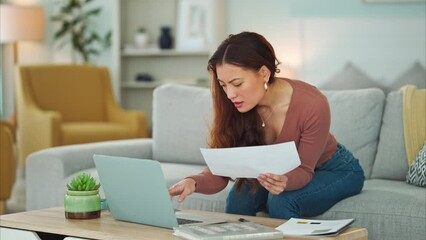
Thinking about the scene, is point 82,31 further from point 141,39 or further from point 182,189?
point 182,189

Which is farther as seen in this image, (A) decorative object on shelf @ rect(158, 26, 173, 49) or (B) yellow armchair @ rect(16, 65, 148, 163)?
(A) decorative object on shelf @ rect(158, 26, 173, 49)

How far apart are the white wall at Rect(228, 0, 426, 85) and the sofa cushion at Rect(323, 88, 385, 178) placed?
1857 millimetres

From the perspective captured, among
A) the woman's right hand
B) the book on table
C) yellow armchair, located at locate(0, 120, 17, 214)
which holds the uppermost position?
the woman's right hand

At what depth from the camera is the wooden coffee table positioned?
2.36m

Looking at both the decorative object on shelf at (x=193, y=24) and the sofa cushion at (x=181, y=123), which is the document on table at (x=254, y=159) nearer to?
the sofa cushion at (x=181, y=123)

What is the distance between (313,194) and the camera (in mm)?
2902

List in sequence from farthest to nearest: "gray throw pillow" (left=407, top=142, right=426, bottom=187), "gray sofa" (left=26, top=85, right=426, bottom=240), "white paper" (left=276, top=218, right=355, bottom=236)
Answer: "gray throw pillow" (left=407, top=142, right=426, bottom=187), "gray sofa" (left=26, top=85, right=426, bottom=240), "white paper" (left=276, top=218, right=355, bottom=236)

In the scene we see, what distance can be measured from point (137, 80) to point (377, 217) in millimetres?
4059

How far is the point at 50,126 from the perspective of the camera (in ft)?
19.1

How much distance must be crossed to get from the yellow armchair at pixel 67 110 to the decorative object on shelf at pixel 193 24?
25.9 inches

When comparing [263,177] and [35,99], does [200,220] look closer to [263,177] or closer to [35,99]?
[263,177]

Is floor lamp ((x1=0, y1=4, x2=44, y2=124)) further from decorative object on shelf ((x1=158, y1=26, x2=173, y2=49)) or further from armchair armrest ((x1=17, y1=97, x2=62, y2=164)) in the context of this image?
decorative object on shelf ((x1=158, y1=26, x2=173, y2=49))

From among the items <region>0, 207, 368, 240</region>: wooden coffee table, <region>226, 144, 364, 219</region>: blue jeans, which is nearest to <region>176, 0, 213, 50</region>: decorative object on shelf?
<region>226, 144, 364, 219</region>: blue jeans

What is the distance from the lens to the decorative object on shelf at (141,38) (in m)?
6.75
